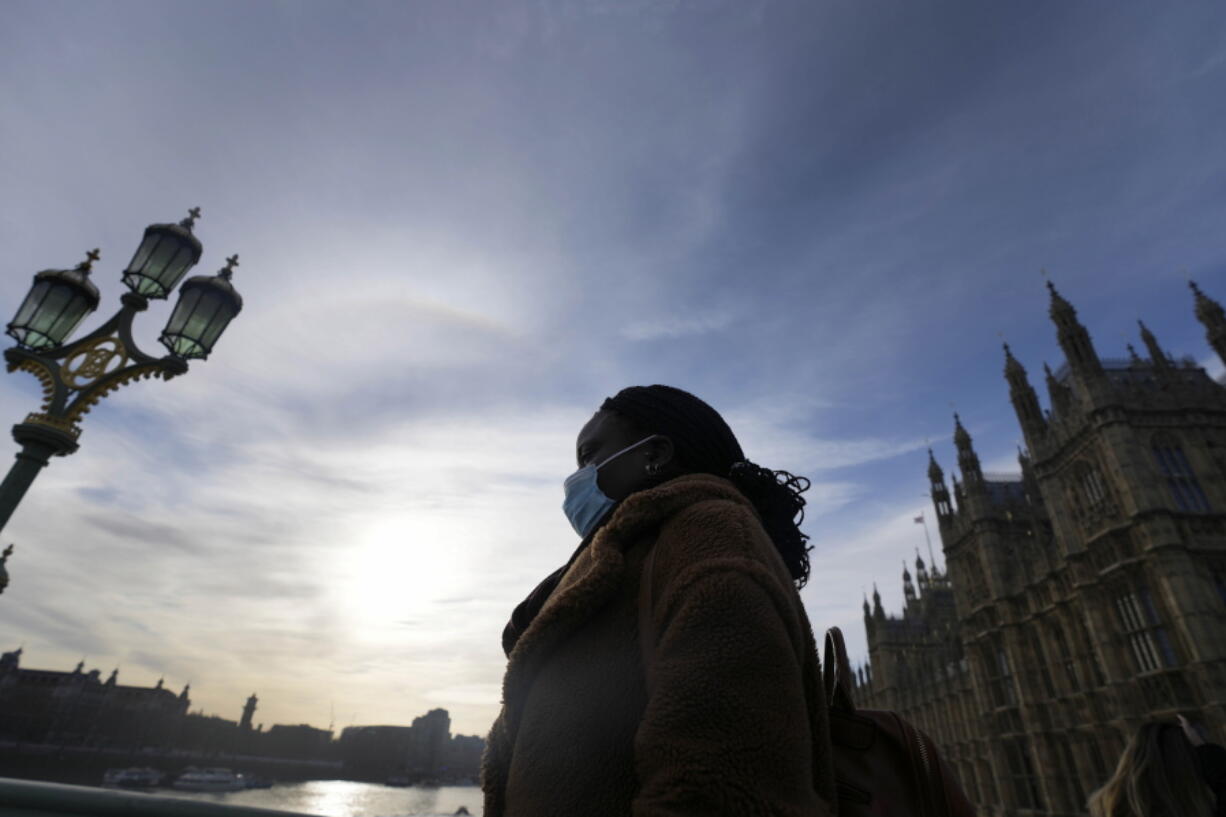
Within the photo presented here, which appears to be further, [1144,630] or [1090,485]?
[1090,485]

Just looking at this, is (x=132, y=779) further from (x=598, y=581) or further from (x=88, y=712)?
(x=598, y=581)

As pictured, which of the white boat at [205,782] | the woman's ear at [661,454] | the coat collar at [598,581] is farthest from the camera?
the white boat at [205,782]

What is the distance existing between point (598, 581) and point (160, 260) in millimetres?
7280

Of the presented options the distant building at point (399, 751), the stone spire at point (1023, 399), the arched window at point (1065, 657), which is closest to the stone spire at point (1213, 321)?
the stone spire at point (1023, 399)

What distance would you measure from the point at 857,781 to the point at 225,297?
7.39 meters

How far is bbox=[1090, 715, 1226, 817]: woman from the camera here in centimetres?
372

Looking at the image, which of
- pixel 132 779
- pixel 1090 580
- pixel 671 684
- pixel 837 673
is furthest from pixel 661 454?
pixel 132 779

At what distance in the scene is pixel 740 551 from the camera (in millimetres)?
1308

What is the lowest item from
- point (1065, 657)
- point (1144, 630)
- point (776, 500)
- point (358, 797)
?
point (358, 797)

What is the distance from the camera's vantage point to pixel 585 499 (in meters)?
2.32

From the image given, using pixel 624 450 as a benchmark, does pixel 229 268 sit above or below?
above

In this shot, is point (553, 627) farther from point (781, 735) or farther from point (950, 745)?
point (950, 745)

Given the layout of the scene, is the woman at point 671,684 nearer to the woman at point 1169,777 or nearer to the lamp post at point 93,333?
the woman at point 1169,777

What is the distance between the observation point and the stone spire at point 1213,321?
78.0ft
